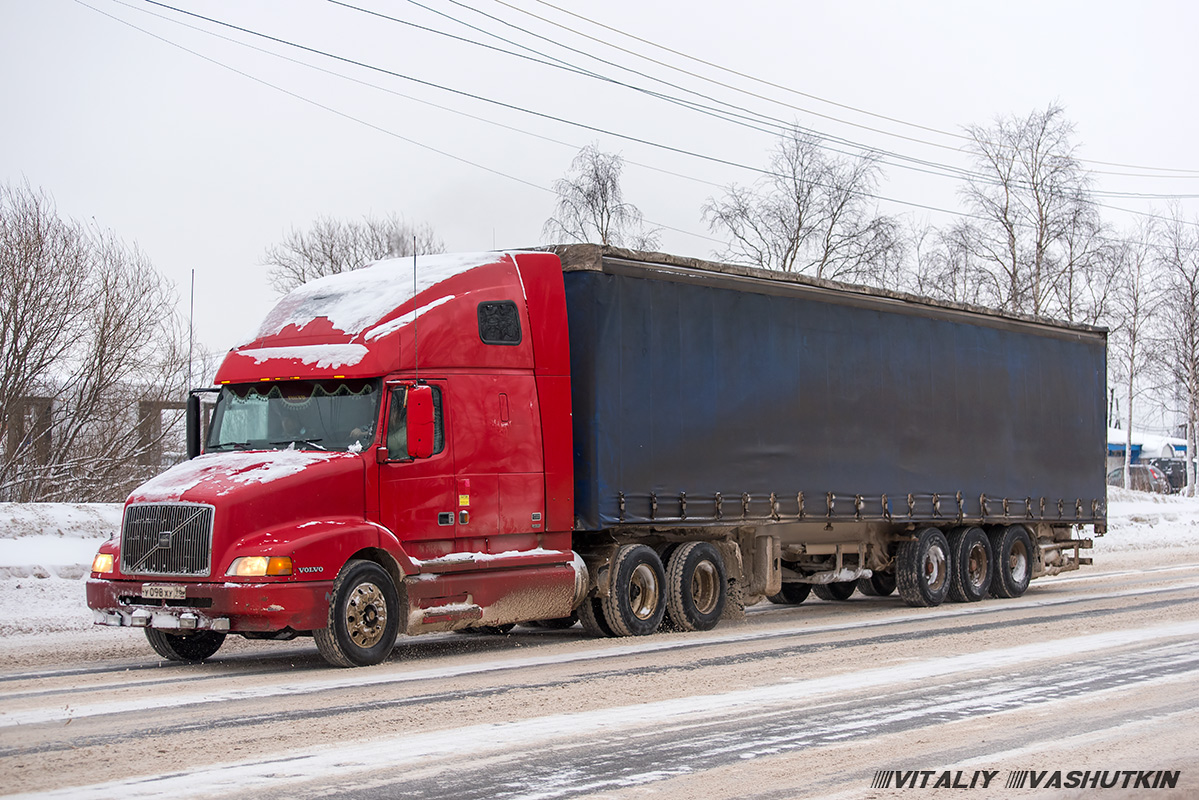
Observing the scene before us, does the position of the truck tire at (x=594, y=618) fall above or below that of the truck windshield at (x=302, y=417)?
below

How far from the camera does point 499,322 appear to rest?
12.8 m

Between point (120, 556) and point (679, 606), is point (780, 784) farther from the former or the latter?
point (679, 606)

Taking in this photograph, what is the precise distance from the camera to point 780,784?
6559 mm

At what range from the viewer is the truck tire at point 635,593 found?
1360 centimetres

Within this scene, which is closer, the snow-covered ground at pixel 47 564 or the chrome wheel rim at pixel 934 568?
the snow-covered ground at pixel 47 564

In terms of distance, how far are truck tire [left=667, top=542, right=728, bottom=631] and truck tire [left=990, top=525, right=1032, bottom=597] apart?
6.24m

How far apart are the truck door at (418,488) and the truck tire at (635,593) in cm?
225

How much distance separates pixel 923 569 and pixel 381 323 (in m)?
9.29

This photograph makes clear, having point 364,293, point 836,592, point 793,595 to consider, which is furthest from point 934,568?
point 364,293

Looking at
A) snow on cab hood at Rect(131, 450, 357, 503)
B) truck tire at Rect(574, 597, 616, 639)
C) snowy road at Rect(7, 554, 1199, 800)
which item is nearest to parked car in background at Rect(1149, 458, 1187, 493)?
snowy road at Rect(7, 554, 1199, 800)

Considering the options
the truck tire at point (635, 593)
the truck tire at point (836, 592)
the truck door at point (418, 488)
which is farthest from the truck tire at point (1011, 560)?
the truck door at point (418, 488)

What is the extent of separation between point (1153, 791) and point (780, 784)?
1.86 metres

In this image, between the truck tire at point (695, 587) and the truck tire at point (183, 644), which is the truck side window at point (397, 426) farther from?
the truck tire at point (695, 587)

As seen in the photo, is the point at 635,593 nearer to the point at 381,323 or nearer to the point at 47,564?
the point at 381,323
